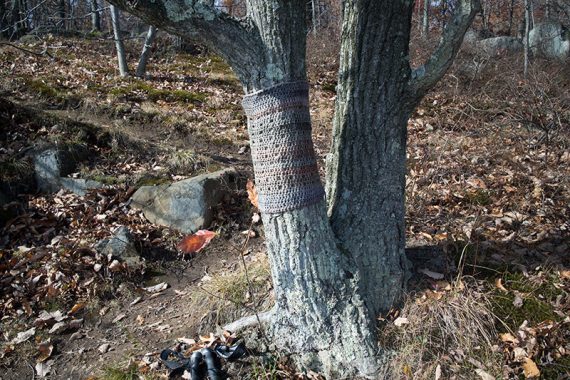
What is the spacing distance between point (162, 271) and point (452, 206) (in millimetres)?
3170

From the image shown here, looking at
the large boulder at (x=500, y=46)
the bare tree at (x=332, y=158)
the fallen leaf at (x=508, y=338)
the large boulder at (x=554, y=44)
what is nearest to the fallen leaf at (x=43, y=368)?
the bare tree at (x=332, y=158)

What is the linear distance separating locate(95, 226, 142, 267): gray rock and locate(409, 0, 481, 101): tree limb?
3.28m

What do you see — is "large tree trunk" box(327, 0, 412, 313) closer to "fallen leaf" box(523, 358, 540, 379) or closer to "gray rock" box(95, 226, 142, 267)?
"fallen leaf" box(523, 358, 540, 379)

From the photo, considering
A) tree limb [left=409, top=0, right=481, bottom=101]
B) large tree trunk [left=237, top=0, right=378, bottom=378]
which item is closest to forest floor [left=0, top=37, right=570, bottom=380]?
large tree trunk [left=237, top=0, right=378, bottom=378]

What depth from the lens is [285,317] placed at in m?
2.95

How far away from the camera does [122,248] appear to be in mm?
4605

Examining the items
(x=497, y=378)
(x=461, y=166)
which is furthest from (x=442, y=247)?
(x=461, y=166)

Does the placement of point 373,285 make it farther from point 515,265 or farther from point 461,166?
point 461,166

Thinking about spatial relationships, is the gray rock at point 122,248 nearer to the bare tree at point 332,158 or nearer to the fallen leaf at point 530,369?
the bare tree at point 332,158

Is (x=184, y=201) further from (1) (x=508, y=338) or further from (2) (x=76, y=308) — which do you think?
(1) (x=508, y=338)

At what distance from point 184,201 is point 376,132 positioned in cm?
290

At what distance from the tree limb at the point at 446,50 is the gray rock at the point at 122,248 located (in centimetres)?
328

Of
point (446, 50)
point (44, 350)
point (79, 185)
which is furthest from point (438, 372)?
point (79, 185)

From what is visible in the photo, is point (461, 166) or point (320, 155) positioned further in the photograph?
point (320, 155)
